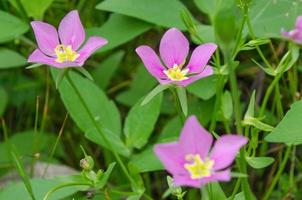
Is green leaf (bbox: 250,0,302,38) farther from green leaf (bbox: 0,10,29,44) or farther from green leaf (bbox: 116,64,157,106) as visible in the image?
green leaf (bbox: 0,10,29,44)

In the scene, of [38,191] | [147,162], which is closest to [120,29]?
[147,162]

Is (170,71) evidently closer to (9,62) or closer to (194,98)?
(194,98)

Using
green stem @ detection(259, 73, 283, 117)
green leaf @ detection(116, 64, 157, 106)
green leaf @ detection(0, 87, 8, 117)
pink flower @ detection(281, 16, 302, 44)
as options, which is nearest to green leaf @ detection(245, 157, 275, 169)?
green stem @ detection(259, 73, 283, 117)

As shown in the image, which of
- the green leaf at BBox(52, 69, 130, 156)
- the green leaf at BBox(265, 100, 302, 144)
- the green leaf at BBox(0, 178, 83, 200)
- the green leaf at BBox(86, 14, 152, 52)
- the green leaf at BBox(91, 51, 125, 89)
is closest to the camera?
the green leaf at BBox(265, 100, 302, 144)

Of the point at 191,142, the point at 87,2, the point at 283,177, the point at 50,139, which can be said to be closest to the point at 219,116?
the point at 283,177

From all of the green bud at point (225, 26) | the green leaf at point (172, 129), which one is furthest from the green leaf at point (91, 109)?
the green bud at point (225, 26)

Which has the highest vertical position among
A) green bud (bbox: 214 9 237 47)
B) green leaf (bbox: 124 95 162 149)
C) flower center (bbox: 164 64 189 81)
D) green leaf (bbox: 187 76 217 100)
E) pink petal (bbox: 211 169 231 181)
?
green bud (bbox: 214 9 237 47)

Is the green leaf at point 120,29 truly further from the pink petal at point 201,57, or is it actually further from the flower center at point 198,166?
the flower center at point 198,166
